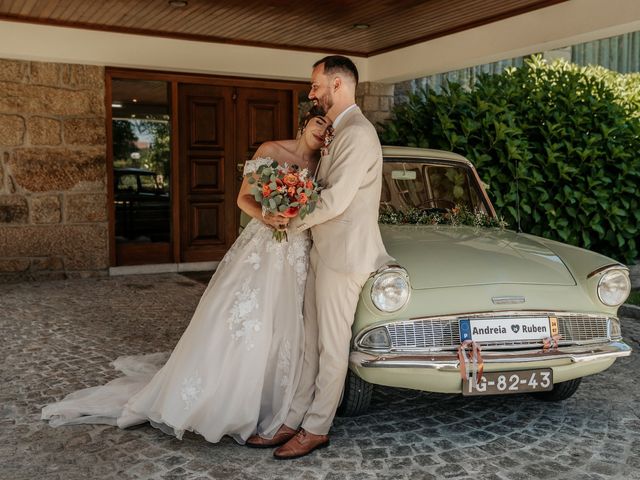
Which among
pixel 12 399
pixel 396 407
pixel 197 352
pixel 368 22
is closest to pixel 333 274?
pixel 197 352

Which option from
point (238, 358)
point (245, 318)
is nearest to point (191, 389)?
point (238, 358)

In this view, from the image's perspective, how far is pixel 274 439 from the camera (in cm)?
342

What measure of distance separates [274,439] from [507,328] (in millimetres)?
1296

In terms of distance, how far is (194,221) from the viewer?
9312 millimetres

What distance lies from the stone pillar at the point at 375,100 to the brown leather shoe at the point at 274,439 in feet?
22.8

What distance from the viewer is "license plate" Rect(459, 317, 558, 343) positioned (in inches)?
133

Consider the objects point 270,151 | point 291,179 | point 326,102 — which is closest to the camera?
point 291,179

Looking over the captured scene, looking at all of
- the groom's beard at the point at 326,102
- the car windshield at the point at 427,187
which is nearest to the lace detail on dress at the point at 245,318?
the groom's beard at the point at 326,102

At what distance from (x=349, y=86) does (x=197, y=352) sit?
156cm

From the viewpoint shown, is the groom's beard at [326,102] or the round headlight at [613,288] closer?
the groom's beard at [326,102]

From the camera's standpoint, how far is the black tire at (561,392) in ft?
13.0

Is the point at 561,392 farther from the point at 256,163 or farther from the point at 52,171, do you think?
the point at 52,171

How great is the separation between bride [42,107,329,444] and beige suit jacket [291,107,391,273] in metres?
0.20

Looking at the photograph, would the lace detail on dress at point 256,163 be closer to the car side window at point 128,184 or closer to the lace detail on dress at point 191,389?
the lace detail on dress at point 191,389
